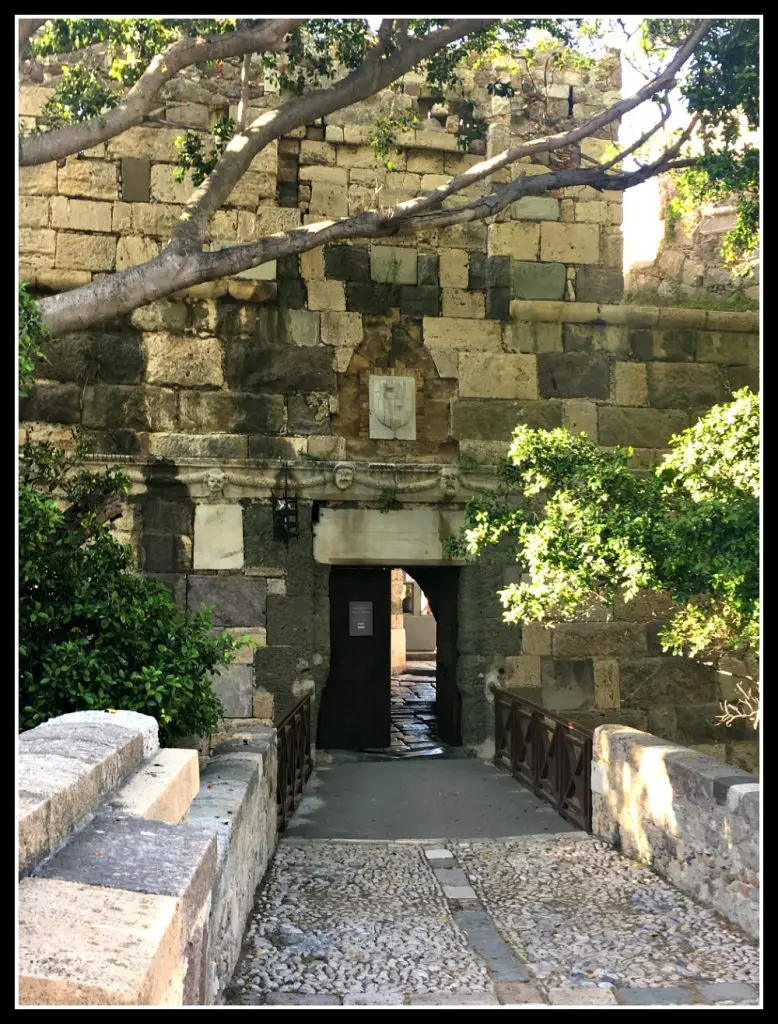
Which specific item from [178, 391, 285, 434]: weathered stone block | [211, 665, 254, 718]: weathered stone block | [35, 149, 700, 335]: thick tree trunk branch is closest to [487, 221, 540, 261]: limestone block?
[35, 149, 700, 335]: thick tree trunk branch

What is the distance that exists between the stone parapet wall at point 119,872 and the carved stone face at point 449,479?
4.83m

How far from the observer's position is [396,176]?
28.3 ft

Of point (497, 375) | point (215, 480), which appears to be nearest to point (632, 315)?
point (497, 375)

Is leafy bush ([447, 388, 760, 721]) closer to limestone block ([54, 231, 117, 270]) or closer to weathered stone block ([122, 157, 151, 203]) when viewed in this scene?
limestone block ([54, 231, 117, 270])

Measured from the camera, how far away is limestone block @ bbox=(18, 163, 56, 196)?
7.96 m

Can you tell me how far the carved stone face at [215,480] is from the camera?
7938 millimetres

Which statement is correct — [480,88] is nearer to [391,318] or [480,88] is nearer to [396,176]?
[396,176]

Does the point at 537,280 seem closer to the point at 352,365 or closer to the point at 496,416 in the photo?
the point at 496,416

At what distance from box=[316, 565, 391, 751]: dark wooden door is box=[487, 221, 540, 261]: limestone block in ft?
11.2

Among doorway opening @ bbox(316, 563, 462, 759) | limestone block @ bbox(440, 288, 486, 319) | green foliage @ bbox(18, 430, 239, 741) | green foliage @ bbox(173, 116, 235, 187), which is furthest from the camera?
doorway opening @ bbox(316, 563, 462, 759)

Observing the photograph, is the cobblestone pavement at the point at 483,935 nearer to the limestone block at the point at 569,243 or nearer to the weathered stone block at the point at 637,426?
the weathered stone block at the point at 637,426

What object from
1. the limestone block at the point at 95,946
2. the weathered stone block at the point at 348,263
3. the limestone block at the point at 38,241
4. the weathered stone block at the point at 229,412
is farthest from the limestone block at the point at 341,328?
the limestone block at the point at 95,946

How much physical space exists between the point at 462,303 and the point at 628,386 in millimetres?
1871

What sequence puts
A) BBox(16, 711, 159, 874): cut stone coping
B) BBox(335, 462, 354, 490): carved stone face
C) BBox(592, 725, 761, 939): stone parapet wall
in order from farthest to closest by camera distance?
BBox(335, 462, 354, 490): carved stone face < BBox(592, 725, 761, 939): stone parapet wall < BBox(16, 711, 159, 874): cut stone coping
